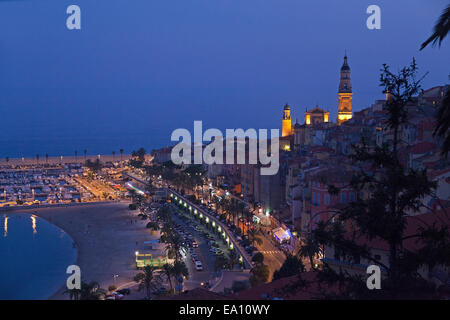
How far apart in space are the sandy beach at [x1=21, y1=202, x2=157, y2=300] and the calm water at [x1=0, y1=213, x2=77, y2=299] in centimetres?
88

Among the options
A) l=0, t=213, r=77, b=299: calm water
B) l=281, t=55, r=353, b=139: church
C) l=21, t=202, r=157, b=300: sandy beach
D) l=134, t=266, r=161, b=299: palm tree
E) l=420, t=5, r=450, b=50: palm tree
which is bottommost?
l=0, t=213, r=77, b=299: calm water

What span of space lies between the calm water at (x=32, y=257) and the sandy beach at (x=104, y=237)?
0.88 metres

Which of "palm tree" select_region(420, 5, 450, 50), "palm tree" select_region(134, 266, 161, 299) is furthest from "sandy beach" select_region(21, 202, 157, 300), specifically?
"palm tree" select_region(420, 5, 450, 50)

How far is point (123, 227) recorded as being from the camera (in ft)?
129

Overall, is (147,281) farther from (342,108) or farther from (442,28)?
(342,108)

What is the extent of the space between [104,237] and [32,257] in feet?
17.9

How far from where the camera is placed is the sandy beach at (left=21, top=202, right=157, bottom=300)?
2628 cm

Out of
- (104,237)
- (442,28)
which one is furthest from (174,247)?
(442,28)

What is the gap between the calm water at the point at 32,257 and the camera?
2558cm

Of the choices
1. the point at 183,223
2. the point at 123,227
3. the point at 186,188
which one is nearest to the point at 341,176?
the point at 183,223

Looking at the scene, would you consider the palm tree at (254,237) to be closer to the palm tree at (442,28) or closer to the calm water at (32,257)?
the calm water at (32,257)

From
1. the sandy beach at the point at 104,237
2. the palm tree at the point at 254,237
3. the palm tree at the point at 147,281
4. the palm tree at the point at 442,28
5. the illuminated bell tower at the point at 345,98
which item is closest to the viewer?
the palm tree at the point at 442,28

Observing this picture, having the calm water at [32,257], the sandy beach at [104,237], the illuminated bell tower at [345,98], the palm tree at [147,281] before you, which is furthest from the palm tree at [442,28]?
the illuminated bell tower at [345,98]

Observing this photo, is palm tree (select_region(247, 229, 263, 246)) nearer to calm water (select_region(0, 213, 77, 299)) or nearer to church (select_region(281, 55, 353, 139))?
calm water (select_region(0, 213, 77, 299))
